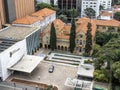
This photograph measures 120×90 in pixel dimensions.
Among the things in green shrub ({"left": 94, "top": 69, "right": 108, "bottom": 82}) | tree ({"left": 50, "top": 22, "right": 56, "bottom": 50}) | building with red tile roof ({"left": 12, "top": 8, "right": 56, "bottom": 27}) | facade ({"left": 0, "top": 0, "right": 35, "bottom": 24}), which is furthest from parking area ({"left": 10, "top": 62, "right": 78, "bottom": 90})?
facade ({"left": 0, "top": 0, "right": 35, "bottom": 24})

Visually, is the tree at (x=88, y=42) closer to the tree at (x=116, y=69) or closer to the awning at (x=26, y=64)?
the tree at (x=116, y=69)

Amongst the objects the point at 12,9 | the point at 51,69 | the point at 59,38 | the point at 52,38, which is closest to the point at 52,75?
the point at 51,69

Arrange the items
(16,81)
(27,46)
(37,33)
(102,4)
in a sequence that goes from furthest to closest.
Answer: (102,4), (37,33), (27,46), (16,81)

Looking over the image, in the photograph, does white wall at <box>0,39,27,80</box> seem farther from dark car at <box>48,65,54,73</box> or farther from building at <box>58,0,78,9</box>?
building at <box>58,0,78,9</box>

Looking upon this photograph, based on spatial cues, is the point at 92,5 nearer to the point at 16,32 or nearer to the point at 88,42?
the point at 88,42

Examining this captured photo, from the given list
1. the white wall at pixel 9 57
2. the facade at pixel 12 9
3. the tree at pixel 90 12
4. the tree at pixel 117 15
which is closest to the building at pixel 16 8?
the facade at pixel 12 9

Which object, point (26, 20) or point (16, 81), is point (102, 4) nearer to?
point (26, 20)

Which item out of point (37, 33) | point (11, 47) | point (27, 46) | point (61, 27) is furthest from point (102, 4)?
point (11, 47)
